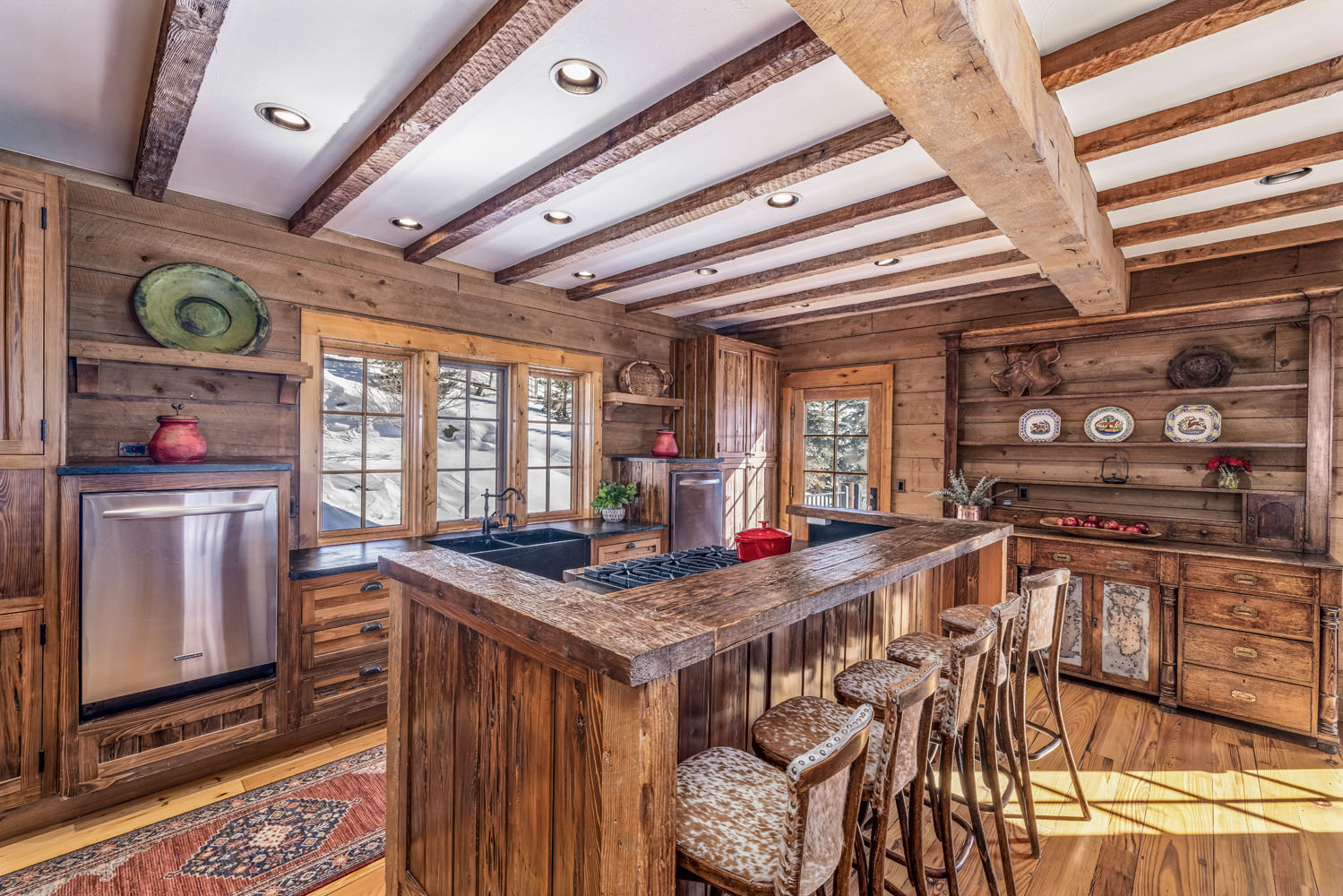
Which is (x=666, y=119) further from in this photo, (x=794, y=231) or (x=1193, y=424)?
(x=1193, y=424)

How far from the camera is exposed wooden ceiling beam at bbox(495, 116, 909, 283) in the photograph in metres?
1.97

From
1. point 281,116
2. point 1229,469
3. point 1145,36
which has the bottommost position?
point 1229,469

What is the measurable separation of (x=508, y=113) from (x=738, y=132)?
79 cm

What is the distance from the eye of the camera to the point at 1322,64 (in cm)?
163

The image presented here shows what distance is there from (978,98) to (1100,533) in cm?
322

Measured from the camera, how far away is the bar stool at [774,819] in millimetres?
906

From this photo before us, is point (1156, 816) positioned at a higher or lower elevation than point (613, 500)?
lower

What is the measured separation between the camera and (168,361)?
250 cm

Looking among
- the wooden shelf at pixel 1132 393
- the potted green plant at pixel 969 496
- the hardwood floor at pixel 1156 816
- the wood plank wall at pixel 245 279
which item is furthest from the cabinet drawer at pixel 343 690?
the wooden shelf at pixel 1132 393

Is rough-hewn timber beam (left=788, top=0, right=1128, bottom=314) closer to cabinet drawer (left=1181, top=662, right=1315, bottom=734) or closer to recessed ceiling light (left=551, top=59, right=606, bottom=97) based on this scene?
recessed ceiling light (left=551, top=59, right=606, bottom=97)

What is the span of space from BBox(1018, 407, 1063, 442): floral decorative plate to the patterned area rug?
4.14 meters

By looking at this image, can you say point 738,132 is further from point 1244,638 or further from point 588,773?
point 1244,638

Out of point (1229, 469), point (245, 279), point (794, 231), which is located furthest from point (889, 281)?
point (245, 279)

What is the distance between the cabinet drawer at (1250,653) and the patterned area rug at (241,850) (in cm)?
393
